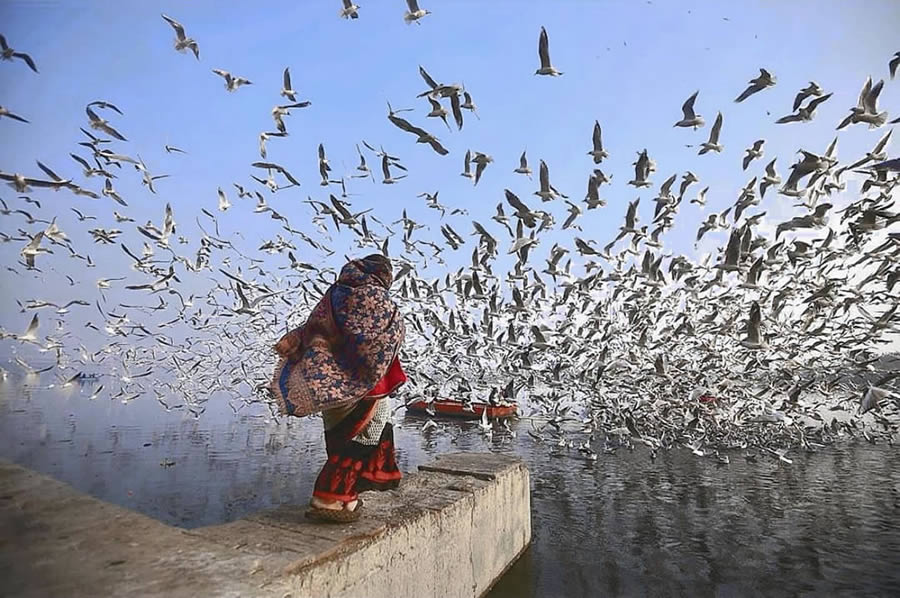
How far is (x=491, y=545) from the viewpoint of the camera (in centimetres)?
506

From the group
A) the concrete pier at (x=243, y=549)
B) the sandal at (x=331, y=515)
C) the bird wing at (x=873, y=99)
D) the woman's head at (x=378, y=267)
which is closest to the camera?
the concrete pier at (x=243, y=549)

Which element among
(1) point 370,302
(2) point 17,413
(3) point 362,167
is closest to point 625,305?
(3) point 362,167

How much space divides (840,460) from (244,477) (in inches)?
660

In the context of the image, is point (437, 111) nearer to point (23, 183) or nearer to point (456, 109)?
point (456, 109)

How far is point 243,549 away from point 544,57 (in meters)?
6.32

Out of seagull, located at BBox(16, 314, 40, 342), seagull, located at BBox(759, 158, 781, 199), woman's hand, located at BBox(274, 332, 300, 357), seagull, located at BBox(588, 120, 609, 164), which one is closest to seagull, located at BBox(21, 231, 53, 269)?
seagull, located at BBox(16, 314, 40, 342)

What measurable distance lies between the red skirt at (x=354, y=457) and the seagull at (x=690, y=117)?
596 centimetres

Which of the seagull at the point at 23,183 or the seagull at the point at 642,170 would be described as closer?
the seagull at the point at 23,183

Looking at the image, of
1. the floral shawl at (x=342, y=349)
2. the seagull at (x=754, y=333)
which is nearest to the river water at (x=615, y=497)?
the seagull at (x=754, y=333)

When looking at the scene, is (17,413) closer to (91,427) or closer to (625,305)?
(91,427)

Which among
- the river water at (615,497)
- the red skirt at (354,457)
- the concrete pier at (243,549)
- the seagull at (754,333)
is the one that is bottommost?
the river water at (615,497)

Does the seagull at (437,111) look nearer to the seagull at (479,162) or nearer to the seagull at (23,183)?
the seagull at (479,162)

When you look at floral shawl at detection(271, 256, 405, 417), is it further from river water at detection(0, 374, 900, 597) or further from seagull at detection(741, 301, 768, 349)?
seagull at detection(741, 301, 768, 349)

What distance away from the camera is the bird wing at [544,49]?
6.46 metres
